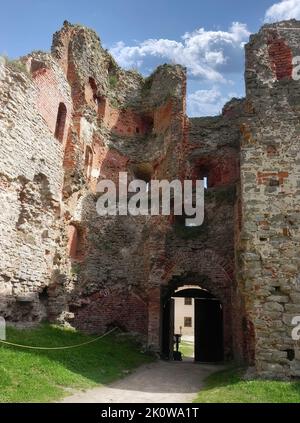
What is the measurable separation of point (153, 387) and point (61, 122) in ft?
32.5

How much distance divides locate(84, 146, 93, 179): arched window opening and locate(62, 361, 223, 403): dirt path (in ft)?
27.9

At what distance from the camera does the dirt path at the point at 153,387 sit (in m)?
7.06

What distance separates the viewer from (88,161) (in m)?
17.1

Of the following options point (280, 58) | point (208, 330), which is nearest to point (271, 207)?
point (280, 58)

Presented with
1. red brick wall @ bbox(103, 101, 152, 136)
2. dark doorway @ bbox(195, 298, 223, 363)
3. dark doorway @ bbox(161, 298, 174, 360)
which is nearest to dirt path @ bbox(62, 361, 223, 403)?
dark doorway @ bbox(161, 298, 174, 360)

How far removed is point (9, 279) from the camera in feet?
35.1

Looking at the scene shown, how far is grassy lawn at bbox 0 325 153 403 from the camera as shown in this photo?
6.67 metres

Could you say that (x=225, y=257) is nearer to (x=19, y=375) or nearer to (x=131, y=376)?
(x=131, y=376)

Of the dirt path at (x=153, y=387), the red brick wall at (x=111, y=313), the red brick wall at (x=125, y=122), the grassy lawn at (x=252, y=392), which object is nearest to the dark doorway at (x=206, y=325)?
the red brick wall at (x=111, y=313)

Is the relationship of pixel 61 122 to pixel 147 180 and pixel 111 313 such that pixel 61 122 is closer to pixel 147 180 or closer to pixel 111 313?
pixel 147 180

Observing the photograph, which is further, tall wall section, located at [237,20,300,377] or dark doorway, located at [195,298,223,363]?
dark doorway, located at [195,298,223,363]

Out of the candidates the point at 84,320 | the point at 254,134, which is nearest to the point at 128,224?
the point at 84,320

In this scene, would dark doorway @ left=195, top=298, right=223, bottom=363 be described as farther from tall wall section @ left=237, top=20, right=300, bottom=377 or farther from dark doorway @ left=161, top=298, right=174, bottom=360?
tall wall section @ left=237, top=20, right=300, bottom=377

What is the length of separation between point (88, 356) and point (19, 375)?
10.3 ft
